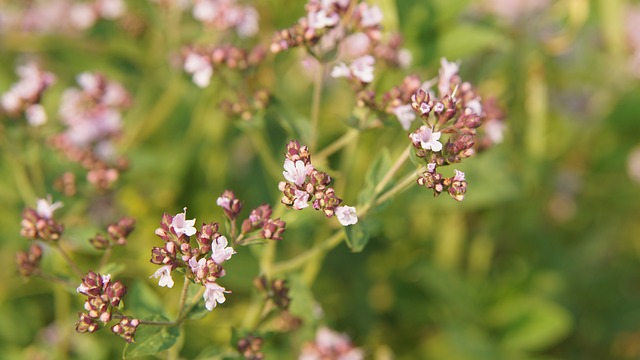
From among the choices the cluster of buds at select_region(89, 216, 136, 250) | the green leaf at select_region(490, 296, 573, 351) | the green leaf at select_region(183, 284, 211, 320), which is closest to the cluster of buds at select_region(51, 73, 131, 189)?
the cluster of buds at select_region(89, 216, 136, 250)

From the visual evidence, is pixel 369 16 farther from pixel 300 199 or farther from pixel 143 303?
pixel 143 303

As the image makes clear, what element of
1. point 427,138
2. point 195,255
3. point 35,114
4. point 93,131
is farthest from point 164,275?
point 93,131

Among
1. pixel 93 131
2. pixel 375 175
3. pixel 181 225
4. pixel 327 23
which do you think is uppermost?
pixel 93 131

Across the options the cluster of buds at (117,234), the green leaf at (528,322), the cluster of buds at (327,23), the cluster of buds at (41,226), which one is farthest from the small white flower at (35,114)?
the green leaf at (528,322)

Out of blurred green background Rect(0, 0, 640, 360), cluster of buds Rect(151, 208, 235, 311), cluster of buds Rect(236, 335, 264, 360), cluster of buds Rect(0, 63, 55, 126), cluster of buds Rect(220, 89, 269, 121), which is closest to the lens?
cluster of buds Rect(151, 208, 235, 311)

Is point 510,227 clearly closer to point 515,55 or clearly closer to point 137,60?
point 515,55

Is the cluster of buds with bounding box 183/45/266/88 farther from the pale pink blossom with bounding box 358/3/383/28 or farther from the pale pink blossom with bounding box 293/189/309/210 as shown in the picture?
the pale pink blossom with bounding box 293/189/309/210

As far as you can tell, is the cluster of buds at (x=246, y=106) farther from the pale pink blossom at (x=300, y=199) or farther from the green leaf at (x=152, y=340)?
the green leaf at (x=152, y=340)
